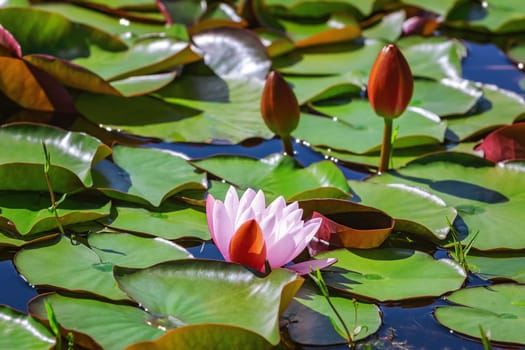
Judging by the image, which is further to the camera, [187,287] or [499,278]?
[499,278]

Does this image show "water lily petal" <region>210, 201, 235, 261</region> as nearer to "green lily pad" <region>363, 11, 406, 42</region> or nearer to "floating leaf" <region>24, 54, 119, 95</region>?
"floating leaf" <region>24, 54, 119, 95</region>

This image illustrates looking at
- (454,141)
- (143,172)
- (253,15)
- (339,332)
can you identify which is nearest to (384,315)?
(339,332)

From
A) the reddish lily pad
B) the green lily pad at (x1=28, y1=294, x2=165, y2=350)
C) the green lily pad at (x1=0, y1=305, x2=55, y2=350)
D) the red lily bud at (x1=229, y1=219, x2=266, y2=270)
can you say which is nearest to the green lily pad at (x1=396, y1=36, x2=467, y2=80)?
the reddish lily pad

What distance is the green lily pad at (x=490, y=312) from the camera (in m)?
1.58

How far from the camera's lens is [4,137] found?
2.19m

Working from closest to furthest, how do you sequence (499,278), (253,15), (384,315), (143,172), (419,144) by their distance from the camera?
(384,315), (499,278), (143,172), (419,144), (253,15)

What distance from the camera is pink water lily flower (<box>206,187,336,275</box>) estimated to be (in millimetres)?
1639

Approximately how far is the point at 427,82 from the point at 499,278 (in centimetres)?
117

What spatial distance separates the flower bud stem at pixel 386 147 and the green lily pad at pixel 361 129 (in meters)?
0.14

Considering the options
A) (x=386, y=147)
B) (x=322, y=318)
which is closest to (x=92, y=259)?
(x=322, y=318)

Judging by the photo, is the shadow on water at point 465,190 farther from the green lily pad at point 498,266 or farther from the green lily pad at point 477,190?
the green lily pad at point 498,266

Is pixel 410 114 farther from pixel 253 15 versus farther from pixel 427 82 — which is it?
pixel 253 15

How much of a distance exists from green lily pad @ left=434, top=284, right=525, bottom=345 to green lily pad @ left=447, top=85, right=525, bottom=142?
2.84 ft

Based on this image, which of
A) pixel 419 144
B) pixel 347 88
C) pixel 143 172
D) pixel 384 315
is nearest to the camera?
pixel 384 315
